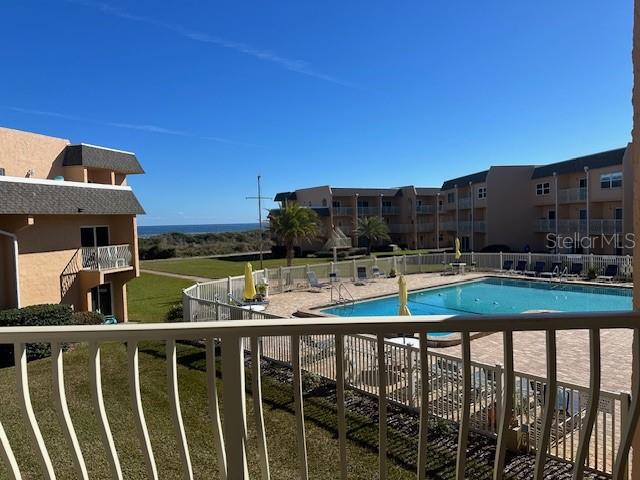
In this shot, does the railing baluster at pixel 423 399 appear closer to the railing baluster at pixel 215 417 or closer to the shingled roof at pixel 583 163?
the railing baluster at pixel 215 417

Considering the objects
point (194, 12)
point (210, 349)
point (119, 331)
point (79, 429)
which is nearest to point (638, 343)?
point (210, 349)

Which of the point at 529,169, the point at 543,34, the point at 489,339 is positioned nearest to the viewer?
the point at 489,339

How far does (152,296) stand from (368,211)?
29.5 meters

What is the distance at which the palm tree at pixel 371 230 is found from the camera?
42094mm

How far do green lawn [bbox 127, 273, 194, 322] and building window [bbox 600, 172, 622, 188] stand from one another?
28838mm

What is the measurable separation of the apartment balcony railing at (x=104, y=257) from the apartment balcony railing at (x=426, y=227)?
118ft

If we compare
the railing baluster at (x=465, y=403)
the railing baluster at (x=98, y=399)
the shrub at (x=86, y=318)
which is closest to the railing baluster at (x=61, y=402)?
the railing baluster at (x=98, y=399)

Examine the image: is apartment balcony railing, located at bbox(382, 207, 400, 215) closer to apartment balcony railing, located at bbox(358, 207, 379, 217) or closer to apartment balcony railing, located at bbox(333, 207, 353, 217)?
apartment balcony railing, located at bbox(358, 207, 379, 217)

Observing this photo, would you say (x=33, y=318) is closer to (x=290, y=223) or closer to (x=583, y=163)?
(x=290, y=223)

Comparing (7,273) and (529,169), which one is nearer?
(7,273)

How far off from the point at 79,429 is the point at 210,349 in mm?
5880

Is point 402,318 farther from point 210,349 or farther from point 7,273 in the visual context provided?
point 7,273

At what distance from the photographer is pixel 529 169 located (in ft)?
116

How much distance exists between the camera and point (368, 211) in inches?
1833
